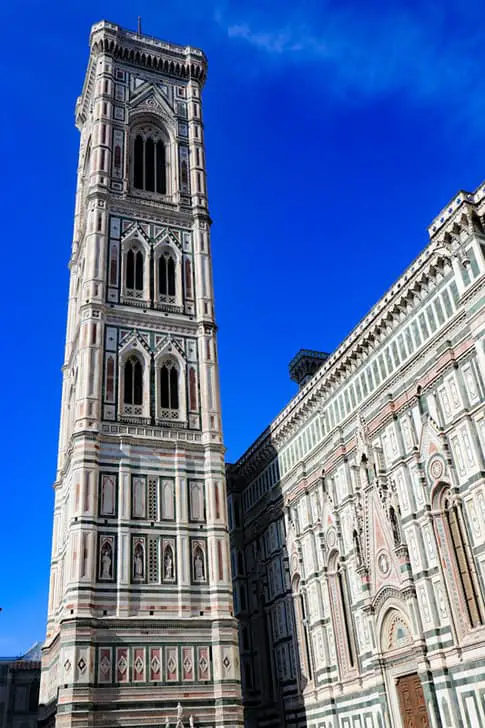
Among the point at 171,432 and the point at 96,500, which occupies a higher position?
the point at 171,432

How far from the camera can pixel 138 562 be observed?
2525 cm

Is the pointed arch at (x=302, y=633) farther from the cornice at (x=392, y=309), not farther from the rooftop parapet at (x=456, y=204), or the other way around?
the rooftop parapet at (x=456, y=204)

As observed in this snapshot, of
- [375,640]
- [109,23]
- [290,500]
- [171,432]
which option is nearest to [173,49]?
[109,23]

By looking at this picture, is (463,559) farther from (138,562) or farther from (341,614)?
(138,562)

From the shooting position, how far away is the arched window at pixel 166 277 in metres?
32.0

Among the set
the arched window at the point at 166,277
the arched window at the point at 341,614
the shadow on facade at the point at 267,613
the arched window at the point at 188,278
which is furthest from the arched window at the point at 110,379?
the arched window at the point at 341,614

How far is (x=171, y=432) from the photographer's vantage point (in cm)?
2834

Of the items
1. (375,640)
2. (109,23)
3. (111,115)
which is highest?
(109,23)

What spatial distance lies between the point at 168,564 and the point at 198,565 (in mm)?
1162

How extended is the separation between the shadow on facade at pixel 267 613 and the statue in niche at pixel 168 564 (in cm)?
560

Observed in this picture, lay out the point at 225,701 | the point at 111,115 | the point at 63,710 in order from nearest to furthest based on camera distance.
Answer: the point at 63,710 → the point at 225,701 → the point at 111,115

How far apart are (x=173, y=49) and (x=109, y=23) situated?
12.4 feet

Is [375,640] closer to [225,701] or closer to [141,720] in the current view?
[225,701]

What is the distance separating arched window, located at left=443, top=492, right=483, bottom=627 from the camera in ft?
61.4
